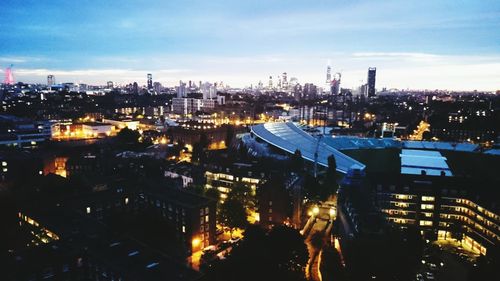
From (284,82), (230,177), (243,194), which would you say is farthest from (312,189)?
(284,82)

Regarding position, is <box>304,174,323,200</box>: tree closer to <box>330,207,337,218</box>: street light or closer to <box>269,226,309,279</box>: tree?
<box>330,207,337,218</box>: street light

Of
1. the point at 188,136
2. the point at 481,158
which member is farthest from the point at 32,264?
the point at 481,158

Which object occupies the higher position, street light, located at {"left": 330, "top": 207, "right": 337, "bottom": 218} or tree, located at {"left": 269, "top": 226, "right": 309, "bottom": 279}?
tree, located at {"left": 269, "top": 226, "right": 309, "bottom": 279}

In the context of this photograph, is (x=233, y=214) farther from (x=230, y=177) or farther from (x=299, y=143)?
(x=299, y=143)

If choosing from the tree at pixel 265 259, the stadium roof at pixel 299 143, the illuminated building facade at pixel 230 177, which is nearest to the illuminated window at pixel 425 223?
the stadium roof at pixel 299 143

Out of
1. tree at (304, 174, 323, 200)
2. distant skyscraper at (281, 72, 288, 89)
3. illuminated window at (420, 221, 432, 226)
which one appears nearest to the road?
tree at (304, 174, 323, 200)

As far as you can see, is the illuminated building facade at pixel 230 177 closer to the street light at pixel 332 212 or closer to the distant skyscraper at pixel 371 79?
the street light at pixel 332 212
